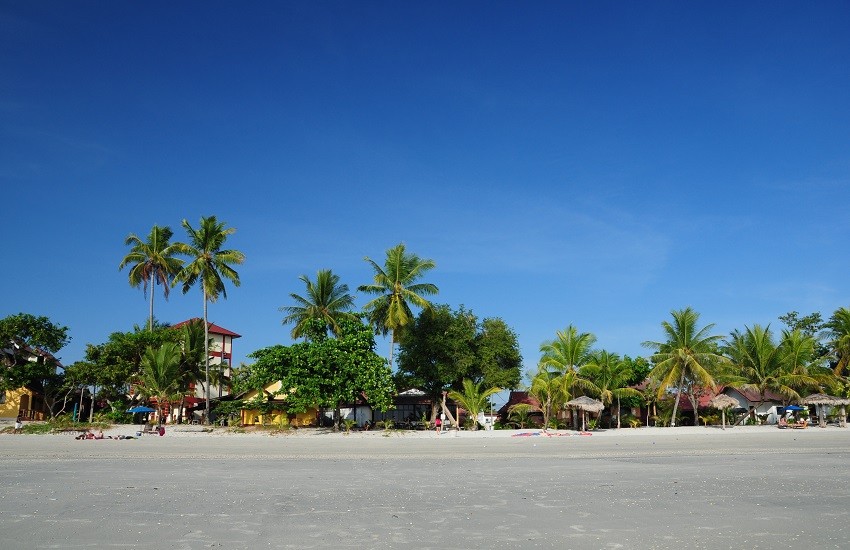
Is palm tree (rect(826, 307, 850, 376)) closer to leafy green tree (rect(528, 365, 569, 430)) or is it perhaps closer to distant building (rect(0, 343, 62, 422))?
leafy green tree (rect(528, 365, 569, 430))

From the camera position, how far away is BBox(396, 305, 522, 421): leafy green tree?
1522 inches

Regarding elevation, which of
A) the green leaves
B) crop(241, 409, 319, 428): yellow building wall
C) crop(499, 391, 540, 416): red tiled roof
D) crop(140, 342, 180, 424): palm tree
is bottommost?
crop(241, 409, 319, 428): yellow building wall

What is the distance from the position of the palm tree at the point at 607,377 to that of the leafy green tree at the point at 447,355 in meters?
4.74

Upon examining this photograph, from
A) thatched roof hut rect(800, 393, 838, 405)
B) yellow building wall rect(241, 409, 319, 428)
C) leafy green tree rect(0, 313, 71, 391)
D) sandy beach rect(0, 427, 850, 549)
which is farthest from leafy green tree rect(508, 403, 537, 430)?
leafy green tree rect(0, 313, 71, 391)

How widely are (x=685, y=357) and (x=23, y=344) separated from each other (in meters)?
38.1

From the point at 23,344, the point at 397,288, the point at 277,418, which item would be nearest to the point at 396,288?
the point at 397,288

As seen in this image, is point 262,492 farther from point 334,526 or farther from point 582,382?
point 582,382

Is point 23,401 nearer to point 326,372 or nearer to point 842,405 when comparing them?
point 326,372

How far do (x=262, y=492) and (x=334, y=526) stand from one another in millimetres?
3201

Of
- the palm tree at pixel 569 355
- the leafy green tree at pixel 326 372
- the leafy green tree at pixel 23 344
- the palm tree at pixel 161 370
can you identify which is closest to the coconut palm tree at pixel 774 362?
the palm tree at pixel 569 355

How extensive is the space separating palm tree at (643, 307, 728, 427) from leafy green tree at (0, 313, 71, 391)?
115 feet

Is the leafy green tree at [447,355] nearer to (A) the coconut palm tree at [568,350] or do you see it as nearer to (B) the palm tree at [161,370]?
(A) the coconut palm tree at [568,350]

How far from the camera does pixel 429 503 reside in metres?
9.04

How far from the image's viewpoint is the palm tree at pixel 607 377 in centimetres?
3656
